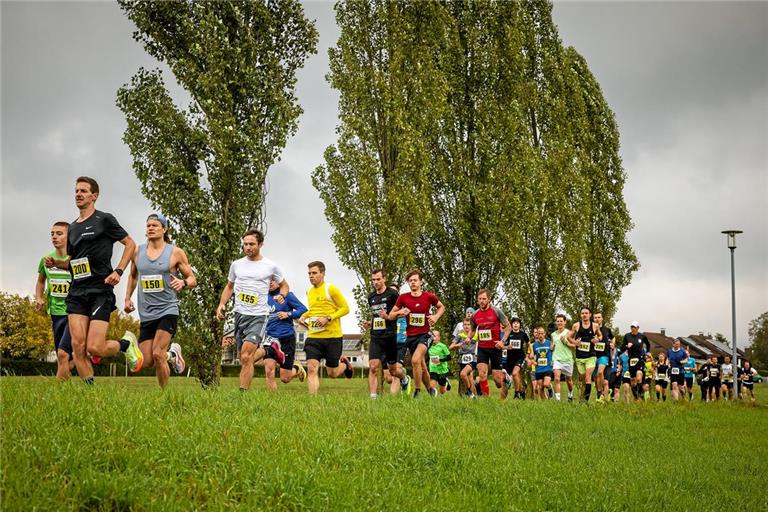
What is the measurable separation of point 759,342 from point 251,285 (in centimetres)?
10584

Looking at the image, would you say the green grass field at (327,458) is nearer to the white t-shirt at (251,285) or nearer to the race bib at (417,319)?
the white t-shirt at (251,285)

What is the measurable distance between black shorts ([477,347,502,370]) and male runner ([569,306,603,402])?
3028mm

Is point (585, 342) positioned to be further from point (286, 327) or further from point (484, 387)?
point (286, 327)

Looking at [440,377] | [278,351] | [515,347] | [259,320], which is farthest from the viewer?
[440,377]

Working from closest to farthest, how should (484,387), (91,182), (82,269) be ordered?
(82,269) < (91,182) < (484,387)

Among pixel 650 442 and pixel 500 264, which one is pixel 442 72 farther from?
pixel 650 442

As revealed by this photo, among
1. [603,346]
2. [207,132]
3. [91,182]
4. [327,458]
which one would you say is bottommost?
[327,458]

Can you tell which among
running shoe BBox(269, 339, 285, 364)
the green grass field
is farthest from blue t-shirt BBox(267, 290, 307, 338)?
the green grass field

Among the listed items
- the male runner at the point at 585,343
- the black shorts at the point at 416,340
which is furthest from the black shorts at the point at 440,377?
the black shorts at the point at 416,340

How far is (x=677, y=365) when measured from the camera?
2861cm

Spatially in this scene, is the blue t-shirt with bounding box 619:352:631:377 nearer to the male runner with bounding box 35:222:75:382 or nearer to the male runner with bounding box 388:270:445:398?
the male runner with bounding box 388:270:445:398

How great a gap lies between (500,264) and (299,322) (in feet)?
41.0

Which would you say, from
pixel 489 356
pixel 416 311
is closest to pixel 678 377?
pixel 489 356

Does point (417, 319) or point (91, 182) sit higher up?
point (91, 182)
